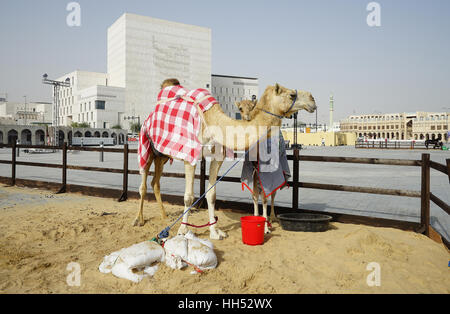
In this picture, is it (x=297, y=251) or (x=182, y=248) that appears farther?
(x=297, y=251)

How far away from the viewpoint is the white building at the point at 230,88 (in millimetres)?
126500

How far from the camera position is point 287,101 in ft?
16.2

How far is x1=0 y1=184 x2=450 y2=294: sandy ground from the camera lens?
344 centimetres

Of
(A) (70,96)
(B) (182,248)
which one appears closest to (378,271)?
(B) (182,248)

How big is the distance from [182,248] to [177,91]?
262 centimetres

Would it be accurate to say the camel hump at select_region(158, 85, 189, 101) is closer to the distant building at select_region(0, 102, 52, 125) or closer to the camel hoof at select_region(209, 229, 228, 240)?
the camel hoof at select_region(209, 229, 228, 240)

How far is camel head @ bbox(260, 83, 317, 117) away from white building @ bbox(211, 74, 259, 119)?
121m

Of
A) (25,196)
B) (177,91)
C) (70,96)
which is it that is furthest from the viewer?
(70,96)

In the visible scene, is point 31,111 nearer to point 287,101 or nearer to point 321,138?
point 321,138

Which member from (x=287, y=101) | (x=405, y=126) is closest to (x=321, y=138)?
(x=287, y=101)

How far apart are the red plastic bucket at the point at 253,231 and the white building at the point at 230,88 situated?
122 metres

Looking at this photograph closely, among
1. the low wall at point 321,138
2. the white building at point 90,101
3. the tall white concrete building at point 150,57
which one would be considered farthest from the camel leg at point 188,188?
the tall white concrete building at point 150,57

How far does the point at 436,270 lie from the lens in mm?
3832

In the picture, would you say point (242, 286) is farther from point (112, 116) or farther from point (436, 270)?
point (112, 116)
